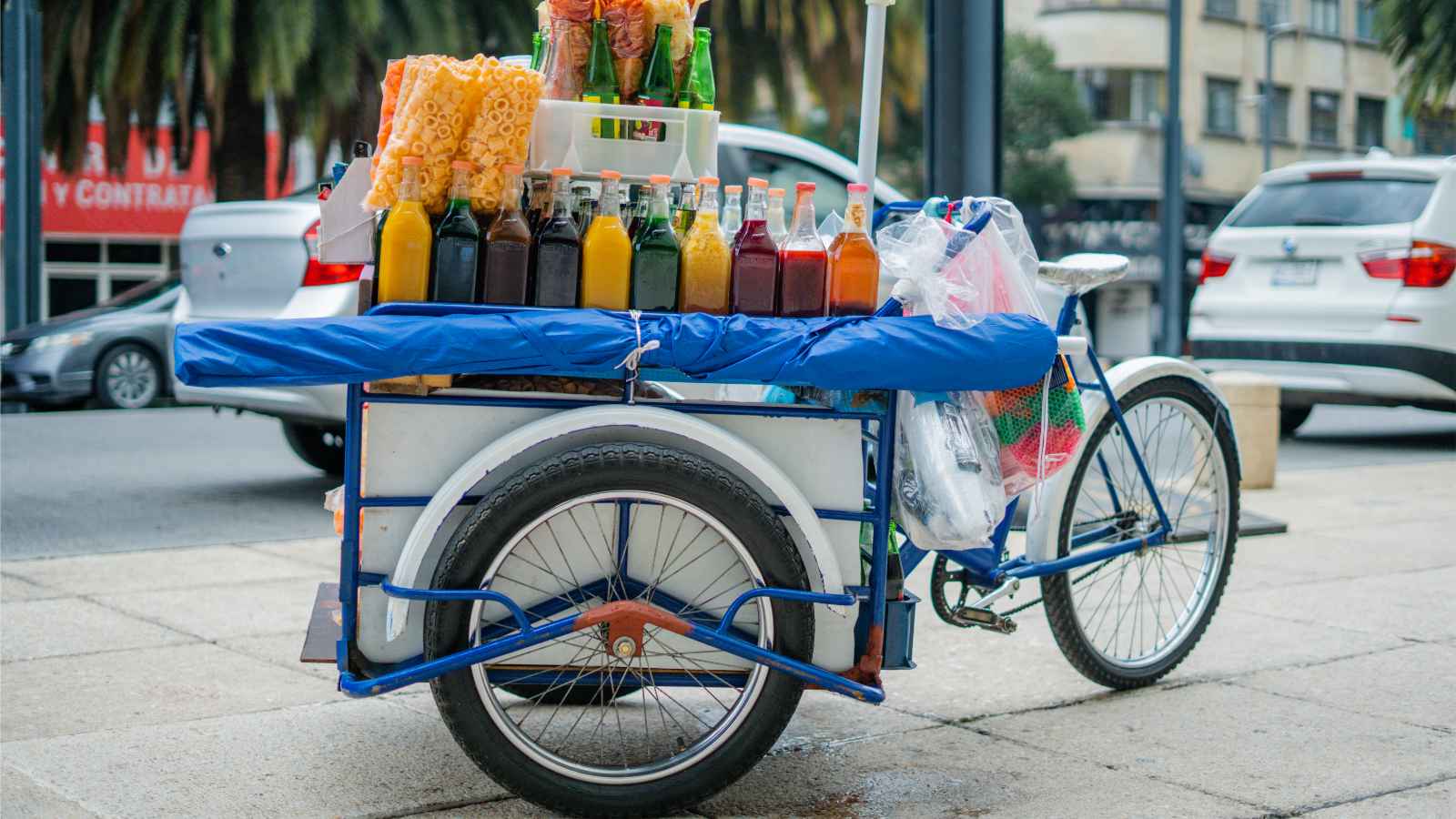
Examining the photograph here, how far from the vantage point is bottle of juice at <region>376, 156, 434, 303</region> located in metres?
3.20

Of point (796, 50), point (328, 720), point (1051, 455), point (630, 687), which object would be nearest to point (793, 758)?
point (630, 687)

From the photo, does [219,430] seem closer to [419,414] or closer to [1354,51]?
[419,414]

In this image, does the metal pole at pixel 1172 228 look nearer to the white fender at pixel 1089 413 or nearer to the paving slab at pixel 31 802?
the white fender at pixel 1089 413

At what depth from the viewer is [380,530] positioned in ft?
10.7

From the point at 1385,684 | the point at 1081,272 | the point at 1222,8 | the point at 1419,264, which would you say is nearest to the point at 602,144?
the point at 1081,272

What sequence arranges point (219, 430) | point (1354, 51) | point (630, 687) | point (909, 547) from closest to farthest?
point (630, 687), point (909, 547), point (219, 430), point (1354, 51)

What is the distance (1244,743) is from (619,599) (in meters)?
1.67

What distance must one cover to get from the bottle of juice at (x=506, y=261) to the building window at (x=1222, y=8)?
140ft

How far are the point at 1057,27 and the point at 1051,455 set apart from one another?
3993 cm

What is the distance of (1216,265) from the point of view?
1139cm

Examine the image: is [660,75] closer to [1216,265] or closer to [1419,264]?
[1419,264]

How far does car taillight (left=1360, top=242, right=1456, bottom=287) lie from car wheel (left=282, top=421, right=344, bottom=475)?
6.72m

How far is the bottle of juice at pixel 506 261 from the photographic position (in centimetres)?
326

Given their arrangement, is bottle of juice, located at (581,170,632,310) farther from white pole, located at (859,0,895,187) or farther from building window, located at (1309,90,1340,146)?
building window, located at (1309,90,1340,146)
